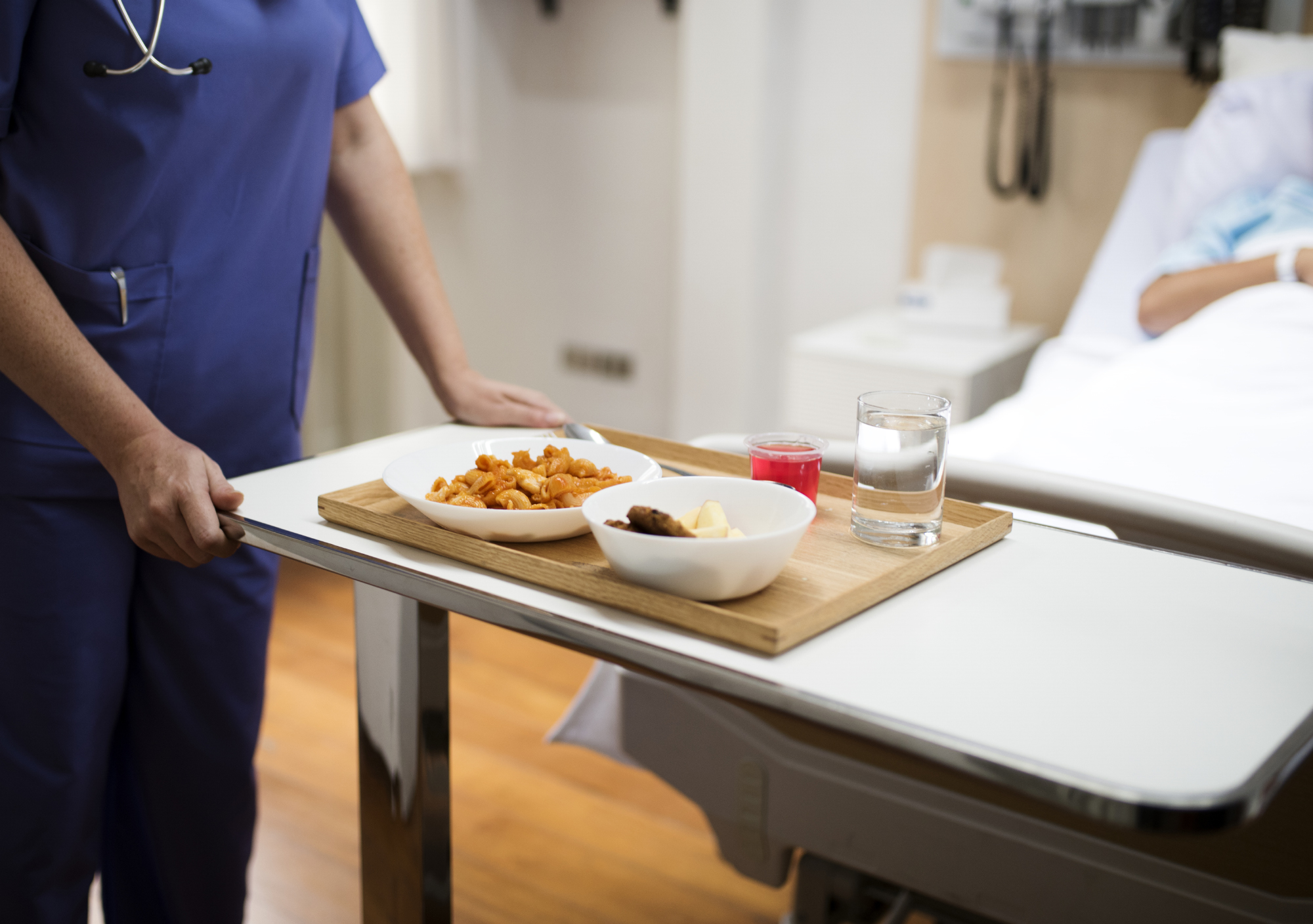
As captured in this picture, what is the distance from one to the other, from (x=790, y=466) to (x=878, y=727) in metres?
0.32

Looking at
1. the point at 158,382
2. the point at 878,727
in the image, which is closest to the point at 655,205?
the point at 158,382

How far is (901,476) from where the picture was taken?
0.76 m

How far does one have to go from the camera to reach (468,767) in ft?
6.10

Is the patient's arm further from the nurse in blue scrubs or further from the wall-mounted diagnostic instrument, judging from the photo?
the nurse in blue scrubs

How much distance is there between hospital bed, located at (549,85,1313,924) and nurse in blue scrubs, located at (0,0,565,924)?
0.38 meters

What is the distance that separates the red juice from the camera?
0.83 metres

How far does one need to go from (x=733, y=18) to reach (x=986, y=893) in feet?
7.23

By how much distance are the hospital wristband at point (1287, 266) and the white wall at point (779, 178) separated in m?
1.12

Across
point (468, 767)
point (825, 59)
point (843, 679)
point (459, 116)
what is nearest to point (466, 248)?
point (459, 116)

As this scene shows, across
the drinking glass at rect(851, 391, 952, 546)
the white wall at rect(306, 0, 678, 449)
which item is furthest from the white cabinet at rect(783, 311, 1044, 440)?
the drinking glass at rect(851, 391, 952, 546)

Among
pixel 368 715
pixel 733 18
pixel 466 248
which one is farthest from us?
pixel 466 248

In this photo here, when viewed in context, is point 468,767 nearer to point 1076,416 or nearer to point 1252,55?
point 1076,416

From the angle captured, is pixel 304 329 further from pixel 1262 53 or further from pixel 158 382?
pixel 1262 53

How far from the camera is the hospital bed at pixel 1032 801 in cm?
86
